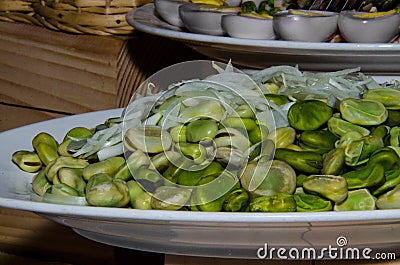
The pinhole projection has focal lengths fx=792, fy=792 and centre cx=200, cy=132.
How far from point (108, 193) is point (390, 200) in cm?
19

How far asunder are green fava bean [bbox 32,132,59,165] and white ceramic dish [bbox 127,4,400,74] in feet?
0.79

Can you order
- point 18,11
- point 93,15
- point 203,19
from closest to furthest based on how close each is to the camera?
point 203,19 → point 93,15 → point 18,11

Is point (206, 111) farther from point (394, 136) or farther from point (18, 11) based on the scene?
point (18, 11)

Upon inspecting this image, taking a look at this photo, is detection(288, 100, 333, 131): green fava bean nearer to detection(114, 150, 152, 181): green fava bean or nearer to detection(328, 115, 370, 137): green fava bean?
detection(328, 115, 370, 137): green fava bean

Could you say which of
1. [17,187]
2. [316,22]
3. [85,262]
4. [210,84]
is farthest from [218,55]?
[85,262]

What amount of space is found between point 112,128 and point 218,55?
0.28m

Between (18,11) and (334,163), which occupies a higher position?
Result: (334,163)

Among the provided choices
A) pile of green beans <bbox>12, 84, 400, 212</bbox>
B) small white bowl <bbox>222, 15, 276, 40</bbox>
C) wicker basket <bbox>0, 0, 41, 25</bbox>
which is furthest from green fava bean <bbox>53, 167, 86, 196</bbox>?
wicker basket <bbox>0, 0, 41, 25</bbox>

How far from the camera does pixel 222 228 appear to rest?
481 mm

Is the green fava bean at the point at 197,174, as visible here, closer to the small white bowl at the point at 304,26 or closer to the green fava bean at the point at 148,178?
the green fava bean at the point at 148,178

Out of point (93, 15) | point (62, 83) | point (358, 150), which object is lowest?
point (62, 83)

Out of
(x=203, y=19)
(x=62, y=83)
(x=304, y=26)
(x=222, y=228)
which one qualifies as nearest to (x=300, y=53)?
(x=304, y=26)

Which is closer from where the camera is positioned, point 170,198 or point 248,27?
point 170,198

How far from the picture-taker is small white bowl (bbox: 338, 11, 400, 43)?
85 centimetres
